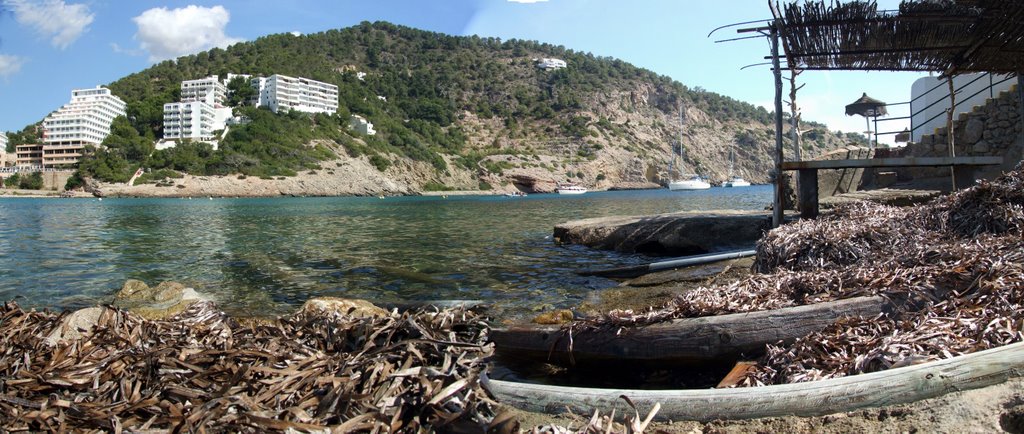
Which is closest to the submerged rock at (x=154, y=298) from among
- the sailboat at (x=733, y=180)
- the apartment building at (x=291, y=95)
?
the apartment building at (x=291, y=95)

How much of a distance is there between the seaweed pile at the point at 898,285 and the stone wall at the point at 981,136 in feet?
20.6

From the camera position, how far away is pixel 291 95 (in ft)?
447

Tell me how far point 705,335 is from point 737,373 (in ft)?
1.73

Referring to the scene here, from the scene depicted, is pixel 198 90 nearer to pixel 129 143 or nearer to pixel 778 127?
pixel 129 143

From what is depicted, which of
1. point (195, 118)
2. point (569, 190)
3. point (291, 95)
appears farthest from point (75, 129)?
point (569, 190)

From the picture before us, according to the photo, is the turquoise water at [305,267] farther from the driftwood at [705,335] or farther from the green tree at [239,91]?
the green tree at [239,91]

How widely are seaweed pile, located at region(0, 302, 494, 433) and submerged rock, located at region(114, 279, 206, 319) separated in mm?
4318

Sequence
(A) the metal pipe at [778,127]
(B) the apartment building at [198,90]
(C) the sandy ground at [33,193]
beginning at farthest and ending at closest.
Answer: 1. (B) the apartment building at [198,90]
2. (C) the sandy ground at [33,193]
3. (A) the metal pipe at [778,127]

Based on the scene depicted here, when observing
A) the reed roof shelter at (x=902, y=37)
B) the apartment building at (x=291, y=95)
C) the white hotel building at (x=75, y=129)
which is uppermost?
the apartment building at (x=291, y=95)

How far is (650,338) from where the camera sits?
4.59 metres

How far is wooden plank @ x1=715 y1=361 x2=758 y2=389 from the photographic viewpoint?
12.5ft

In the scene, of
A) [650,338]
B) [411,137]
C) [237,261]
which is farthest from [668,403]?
[411,137]

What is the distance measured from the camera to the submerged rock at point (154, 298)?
836 centimetres

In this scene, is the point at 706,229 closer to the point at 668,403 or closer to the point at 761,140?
the point at 668,403
